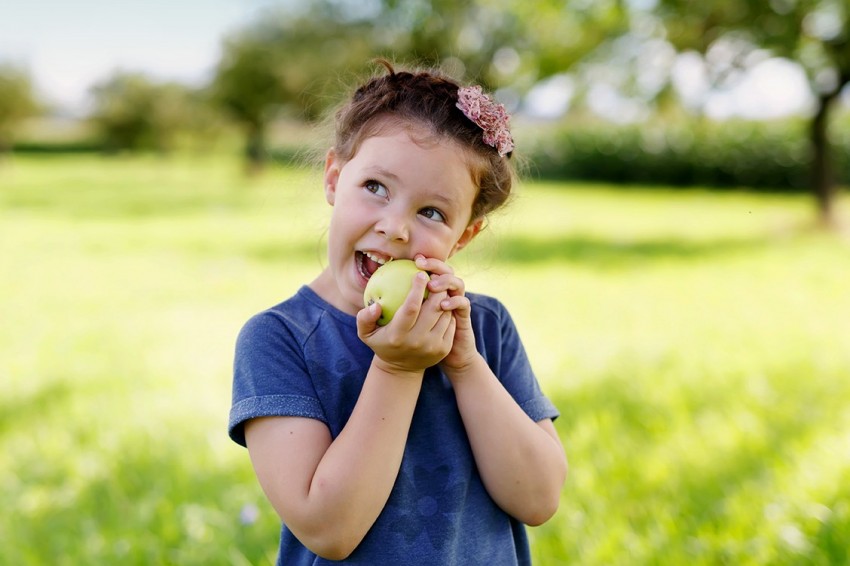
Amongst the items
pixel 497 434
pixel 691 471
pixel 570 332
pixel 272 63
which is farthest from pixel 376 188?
pixel 272 63

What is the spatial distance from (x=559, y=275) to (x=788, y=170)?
18866 millimetres

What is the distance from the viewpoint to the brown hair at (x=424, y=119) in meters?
1.50

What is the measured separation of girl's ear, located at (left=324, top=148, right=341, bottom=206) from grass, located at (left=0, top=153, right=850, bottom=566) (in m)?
0.25

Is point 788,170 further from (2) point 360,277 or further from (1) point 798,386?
(2) point 360,277

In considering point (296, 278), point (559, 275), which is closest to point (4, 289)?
point (296, 278)

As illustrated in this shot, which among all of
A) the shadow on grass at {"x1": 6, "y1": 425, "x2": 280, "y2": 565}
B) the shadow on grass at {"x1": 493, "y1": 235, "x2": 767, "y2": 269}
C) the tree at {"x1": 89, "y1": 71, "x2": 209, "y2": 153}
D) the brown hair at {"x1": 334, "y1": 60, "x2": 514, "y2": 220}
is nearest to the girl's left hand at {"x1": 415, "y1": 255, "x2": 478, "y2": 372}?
the brown hair at {"x1": 334, "y1": 60, "x2": 514, "y2": 220}

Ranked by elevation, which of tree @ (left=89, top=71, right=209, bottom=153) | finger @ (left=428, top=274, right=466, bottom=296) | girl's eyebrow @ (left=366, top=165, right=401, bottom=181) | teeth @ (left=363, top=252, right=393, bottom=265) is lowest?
tree @ (left=89, top=71, right=209, bottom=153)

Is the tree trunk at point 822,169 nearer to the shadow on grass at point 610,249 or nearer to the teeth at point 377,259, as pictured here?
the shadow on grass at point 610,249

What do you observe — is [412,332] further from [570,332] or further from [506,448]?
[570,332]

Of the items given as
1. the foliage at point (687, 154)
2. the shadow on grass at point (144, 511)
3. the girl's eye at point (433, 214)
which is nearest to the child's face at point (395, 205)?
the girl's eye at point (433, 214)

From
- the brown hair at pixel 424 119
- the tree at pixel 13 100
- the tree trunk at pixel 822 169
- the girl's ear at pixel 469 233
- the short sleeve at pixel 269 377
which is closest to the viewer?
the short sleeve at pixel 269 377

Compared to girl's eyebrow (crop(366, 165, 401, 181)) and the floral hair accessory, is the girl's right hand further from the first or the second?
the floral hair accessory

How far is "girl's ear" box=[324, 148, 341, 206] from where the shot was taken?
1.68 m

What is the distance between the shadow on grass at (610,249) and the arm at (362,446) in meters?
7.63
